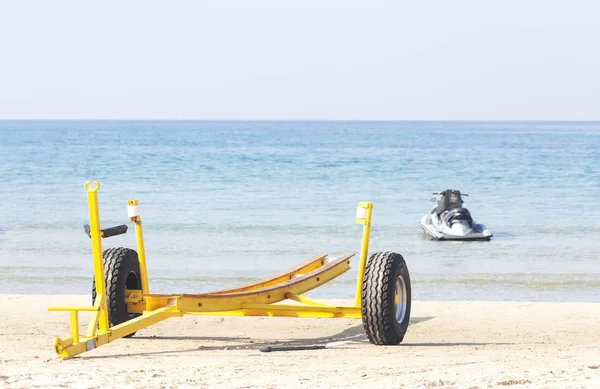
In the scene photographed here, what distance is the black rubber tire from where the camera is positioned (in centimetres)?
862

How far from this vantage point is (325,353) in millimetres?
8445

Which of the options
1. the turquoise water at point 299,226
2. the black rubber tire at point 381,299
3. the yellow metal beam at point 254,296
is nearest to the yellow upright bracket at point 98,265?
the yellow metal beam at point 254,296

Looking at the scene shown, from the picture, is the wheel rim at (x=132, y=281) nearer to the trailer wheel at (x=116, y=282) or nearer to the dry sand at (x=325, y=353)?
the trailer wheel at (x=116, y=282)

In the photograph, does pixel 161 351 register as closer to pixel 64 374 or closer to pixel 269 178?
pixel 64 374

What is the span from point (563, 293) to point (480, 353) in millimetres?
6098

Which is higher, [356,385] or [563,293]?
[356,385]

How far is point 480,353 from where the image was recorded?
8492mm

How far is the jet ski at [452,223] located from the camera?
816 inches

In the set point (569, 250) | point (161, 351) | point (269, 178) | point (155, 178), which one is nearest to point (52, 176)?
point (155, 178)

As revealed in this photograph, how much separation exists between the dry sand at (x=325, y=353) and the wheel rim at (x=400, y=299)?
31 cm

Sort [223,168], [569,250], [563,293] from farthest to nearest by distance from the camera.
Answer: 1. [223,168]
2. [569,250]
3. [563,293]

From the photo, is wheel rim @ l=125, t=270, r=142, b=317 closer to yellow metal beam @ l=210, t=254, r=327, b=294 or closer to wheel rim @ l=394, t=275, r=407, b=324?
yellow metal beam @ l=210, t=254, r=327, b=294

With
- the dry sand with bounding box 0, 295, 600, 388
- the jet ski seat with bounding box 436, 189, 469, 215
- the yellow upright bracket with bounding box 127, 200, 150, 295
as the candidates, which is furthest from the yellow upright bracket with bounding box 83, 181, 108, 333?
the jet ski seat with bounding box 436, 189, 469, 215

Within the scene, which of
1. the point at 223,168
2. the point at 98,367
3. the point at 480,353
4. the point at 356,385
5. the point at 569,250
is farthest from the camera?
the point at 223,168
